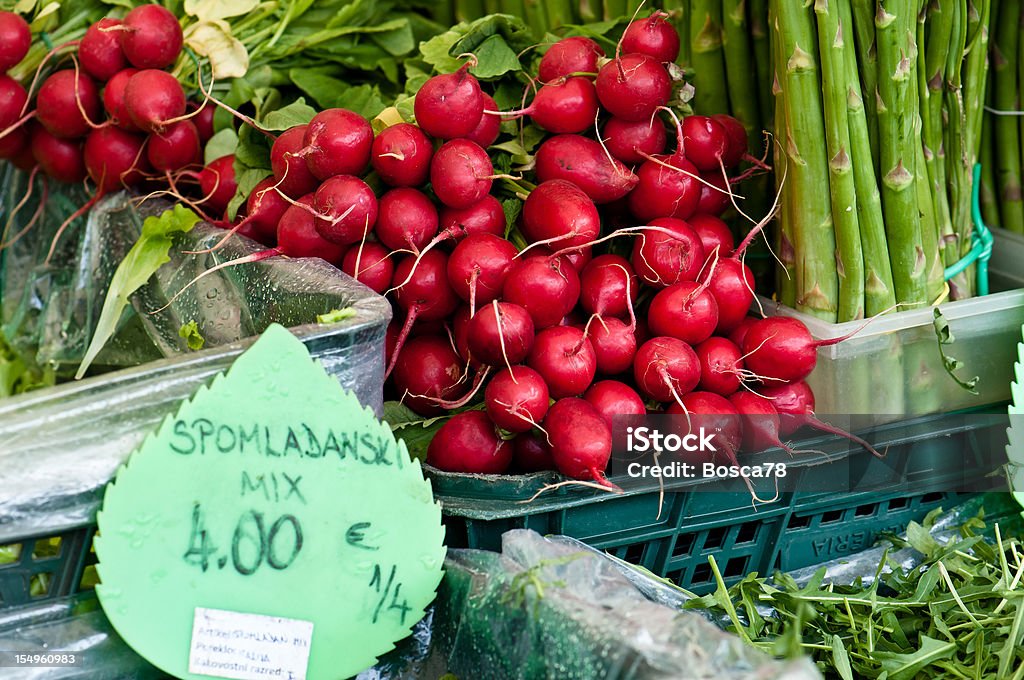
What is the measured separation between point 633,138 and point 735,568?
507 millimetres

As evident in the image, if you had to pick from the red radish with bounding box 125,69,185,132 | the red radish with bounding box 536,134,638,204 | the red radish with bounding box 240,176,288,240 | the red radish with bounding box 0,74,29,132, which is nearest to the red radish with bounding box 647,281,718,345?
the red radish with bounding box 536,134,638,204

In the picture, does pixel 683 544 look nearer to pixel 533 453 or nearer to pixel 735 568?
pixel 735 568

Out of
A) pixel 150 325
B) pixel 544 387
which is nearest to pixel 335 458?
pixel 544 387

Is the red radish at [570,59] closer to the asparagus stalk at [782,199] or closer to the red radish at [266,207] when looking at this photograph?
the asparagus stalk at [782,199]

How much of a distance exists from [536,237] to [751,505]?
0.37 metres

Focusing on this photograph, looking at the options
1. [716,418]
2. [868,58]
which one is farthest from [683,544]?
[868,58]

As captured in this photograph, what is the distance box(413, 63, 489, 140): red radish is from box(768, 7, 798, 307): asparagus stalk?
1.15 feet

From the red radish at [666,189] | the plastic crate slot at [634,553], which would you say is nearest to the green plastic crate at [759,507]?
the plastic crate slot at [634,553]

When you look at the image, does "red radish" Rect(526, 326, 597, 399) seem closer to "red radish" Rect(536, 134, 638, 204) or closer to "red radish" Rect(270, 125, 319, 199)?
"red radish" Rect(536, 134, 638, 204)

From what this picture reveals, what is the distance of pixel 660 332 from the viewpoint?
105 centimetres

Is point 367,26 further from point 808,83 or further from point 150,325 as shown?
point 808,83

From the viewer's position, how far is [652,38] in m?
1.12

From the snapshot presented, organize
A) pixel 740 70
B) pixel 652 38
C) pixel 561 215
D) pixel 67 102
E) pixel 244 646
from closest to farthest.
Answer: pixel 244 646
pixel 561 215
pixel 652 38
pixel 740 70
pixel 67 102

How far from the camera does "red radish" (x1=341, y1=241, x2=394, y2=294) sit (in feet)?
3.41
